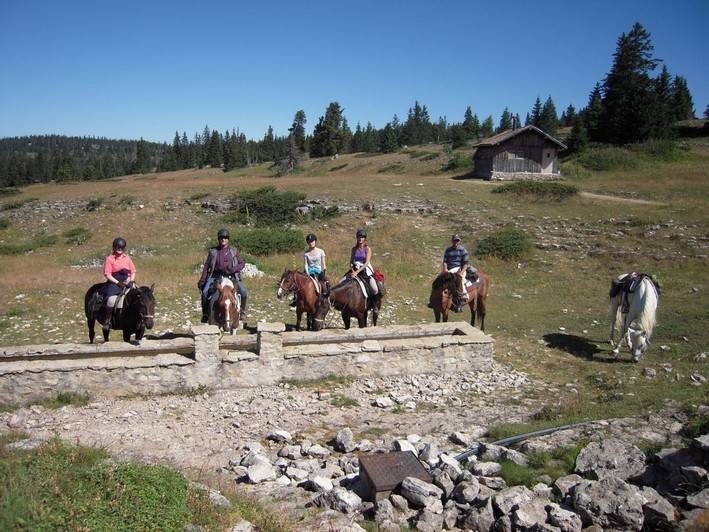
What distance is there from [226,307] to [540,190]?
25965mm

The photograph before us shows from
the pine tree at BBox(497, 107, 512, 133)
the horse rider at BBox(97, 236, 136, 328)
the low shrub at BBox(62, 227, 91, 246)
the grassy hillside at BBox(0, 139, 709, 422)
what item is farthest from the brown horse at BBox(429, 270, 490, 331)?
the pine tree at BBox(497, 107, 512, 133)

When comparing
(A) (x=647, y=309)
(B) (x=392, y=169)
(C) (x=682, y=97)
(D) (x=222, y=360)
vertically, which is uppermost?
(C) (x=682, y=97)

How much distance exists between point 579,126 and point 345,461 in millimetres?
50427

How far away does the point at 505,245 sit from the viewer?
76.0ft

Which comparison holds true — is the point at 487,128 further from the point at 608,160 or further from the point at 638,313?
the point at 638,313

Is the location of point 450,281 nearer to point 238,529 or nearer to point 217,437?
point 217,437

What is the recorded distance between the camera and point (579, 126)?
4956 cm

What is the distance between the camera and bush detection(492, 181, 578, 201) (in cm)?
3123

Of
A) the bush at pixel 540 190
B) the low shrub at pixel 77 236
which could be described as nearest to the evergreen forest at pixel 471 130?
the bush at pixel 540 190

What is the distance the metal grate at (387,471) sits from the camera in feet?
19.6

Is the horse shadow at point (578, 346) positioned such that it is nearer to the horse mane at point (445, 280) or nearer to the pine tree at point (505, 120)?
the horse mane at point (445, 280)

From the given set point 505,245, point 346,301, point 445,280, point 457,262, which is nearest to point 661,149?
point 505,245

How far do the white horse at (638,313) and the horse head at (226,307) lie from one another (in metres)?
8.72

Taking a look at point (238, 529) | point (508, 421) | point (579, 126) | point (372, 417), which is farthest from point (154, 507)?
point (579, 126)
